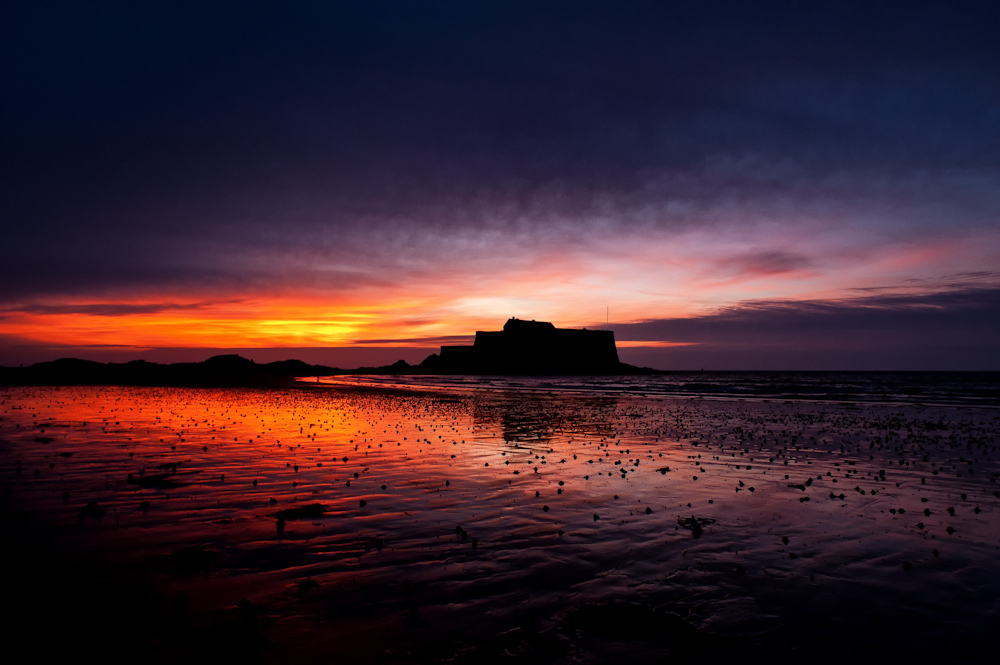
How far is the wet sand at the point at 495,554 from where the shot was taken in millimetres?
6715

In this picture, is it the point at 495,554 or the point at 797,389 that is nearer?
the point at 495,554

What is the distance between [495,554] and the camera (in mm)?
9672

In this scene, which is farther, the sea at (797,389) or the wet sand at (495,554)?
the sea at (797,389)

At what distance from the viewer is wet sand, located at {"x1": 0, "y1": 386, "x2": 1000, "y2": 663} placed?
6.71 m

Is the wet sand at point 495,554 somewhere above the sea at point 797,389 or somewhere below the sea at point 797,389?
above

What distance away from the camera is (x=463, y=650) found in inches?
252

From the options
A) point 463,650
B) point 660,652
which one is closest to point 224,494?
point 463,650

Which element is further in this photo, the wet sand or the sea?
the sea

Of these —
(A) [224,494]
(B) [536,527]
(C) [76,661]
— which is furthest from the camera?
(A) [224,494]

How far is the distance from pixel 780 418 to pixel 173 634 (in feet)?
127

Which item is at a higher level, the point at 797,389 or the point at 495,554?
the point at 495,554

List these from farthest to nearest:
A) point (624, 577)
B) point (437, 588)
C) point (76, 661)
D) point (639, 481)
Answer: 1. point (639, 481)
2. point (624, 577)
3. point (437, 588)
4. point (76, 661)

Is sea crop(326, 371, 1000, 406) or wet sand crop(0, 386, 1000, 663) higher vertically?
wet sand crop(0, 386, 1000, 663)

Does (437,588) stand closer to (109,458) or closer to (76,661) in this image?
(76,661)
